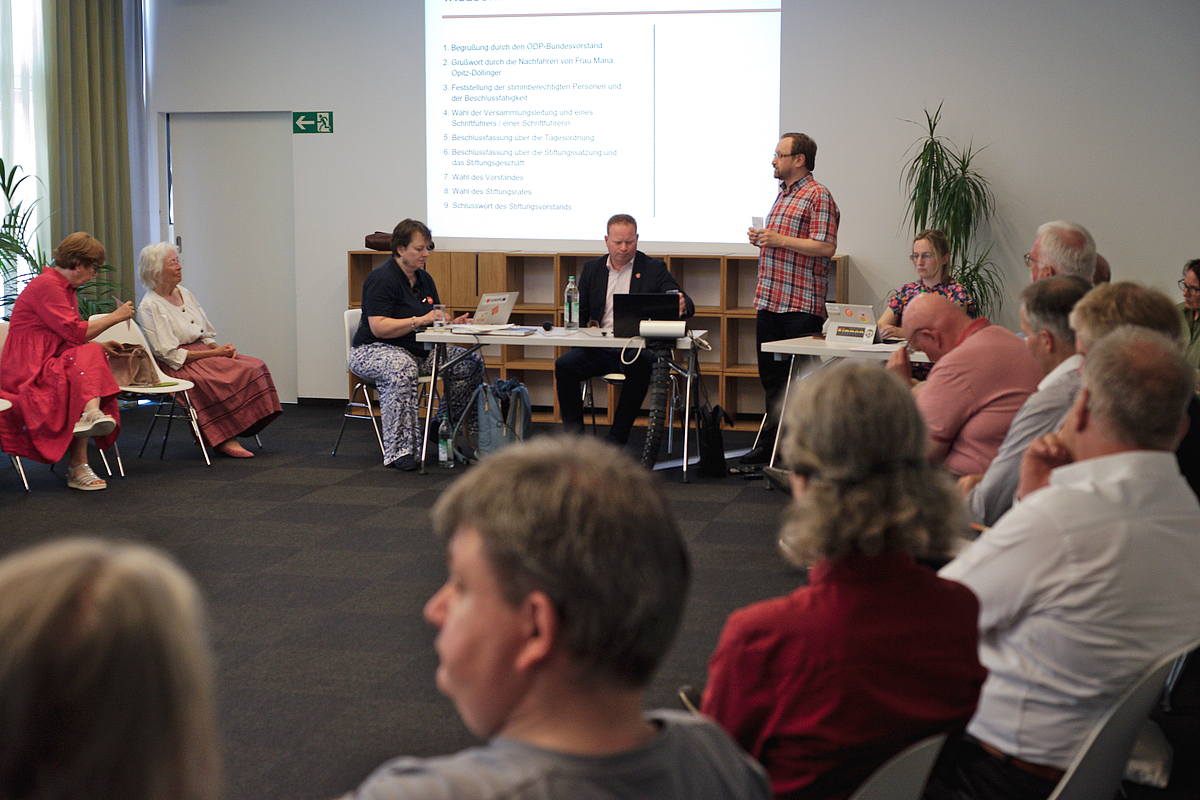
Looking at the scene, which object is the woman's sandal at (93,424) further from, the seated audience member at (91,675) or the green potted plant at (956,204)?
the seated audience member at (91,675)

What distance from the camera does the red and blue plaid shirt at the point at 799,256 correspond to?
213 inches

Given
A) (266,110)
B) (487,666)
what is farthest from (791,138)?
(487,666)

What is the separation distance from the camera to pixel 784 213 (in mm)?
5473

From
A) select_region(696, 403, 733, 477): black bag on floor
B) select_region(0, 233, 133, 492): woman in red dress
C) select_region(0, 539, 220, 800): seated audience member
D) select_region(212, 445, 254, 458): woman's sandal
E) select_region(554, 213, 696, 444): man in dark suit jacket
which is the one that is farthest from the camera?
select_region(212, 445, 254, 458): woman's sandal

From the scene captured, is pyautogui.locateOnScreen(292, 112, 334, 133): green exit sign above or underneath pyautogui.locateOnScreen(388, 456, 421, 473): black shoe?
above

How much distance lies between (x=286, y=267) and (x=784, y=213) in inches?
164

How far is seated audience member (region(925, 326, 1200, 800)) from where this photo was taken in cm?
148

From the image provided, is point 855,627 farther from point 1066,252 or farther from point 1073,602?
point 1066,252

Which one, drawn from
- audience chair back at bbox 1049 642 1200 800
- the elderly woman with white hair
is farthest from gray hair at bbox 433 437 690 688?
the elderly woman with white hair

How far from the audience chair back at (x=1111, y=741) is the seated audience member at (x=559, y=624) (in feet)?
2.18

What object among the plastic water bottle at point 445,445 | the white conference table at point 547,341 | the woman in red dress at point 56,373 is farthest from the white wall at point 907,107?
the woman in red dress at point 56,373

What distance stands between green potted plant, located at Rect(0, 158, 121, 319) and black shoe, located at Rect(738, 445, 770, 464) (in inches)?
154

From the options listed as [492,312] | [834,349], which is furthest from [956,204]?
[492,312]

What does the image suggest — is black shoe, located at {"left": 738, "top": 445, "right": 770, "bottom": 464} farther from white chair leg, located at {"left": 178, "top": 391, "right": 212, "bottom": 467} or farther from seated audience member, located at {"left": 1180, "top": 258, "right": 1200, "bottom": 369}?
white chair leg, located at {"left": 178, "top": 391, "right": 212, "bottom": 467}
